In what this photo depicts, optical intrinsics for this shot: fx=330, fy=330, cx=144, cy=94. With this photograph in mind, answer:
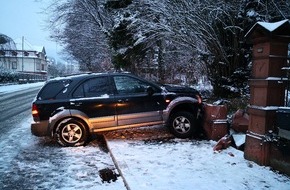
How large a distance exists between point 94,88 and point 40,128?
1.69 metres

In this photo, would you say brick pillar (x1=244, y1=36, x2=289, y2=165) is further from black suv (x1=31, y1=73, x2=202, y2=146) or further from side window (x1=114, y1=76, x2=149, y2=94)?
side window (x1=114, y1=76, x2=149, y2=94)

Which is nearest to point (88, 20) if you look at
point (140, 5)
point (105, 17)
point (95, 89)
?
point (105, 17)

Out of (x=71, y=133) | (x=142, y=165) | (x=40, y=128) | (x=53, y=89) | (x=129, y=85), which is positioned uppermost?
(x=129, y=85)

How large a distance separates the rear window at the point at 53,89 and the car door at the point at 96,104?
0.35 metres

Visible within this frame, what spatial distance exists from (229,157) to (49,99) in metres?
4.66

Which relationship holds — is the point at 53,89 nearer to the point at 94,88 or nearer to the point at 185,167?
→ the point at 94,88

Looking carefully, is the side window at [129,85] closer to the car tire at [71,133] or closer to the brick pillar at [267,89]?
the car tire at [71,133]

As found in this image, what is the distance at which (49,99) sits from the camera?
8414 mm

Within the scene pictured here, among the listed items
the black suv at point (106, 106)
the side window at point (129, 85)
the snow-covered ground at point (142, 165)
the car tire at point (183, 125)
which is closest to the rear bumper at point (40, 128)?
the black suv at point (106, 106)

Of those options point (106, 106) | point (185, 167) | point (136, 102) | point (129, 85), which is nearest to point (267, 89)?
point (185, 167)

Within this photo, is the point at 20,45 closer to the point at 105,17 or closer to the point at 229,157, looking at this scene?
the point at 105,17

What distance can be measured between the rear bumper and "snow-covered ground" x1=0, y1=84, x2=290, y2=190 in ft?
1.40

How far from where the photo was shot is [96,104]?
848cm

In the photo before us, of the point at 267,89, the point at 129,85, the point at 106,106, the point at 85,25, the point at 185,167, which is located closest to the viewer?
the point at 267,89
